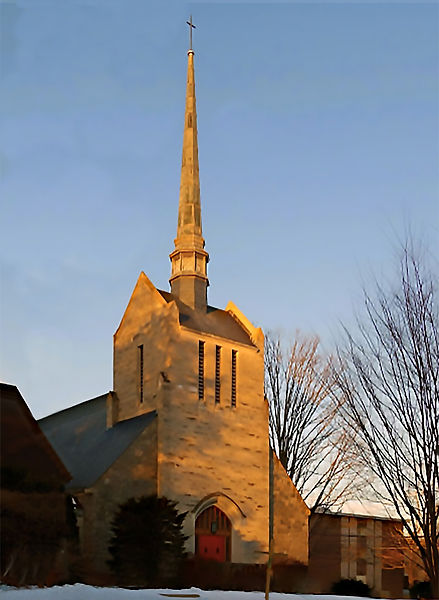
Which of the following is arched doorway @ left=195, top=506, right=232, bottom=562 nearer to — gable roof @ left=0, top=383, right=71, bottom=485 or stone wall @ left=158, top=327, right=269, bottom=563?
stone wall @ left=158, top=327, right=269, bottom=563

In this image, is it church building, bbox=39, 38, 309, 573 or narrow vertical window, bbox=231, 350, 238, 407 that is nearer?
church building, bbox=39, 38, 309, 573

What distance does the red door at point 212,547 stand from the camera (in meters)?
26.8

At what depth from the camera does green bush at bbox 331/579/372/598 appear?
30906 millimetres

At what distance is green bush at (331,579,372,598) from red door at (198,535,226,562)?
6.36 meters

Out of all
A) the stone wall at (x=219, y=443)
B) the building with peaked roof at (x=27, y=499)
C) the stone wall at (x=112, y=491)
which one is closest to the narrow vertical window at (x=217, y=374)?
the stone wall at (x=219, y=443)

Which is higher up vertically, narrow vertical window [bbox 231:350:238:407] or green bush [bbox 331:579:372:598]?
narrow vertical window [bbox 231:350:238:407]

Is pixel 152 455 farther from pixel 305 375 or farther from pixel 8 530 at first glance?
pixel 305 375

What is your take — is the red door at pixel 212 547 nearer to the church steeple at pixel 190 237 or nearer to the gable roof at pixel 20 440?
the church steeple at pixel 190 237

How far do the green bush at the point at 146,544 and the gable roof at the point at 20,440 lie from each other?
6.77 metres

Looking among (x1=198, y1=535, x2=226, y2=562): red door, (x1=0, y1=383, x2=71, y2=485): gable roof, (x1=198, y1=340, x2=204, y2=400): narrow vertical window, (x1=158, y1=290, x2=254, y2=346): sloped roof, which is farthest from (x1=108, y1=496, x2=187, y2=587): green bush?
(x1=158, y1=290, x2=254, y2=346): sloped roof

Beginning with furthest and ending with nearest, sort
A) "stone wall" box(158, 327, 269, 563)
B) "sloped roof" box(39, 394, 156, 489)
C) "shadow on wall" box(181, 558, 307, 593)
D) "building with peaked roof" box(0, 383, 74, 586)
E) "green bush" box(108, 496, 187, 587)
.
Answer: "sloped roof" box(39, 394, 156, 489), "stone wall" box(158, 327, 269, 563), "shadow on wall" box(181, 558, 307, 593), "green bush" box(108, 496, 187, 587), "building with peaked roof" box(0, 383, 74, 586)

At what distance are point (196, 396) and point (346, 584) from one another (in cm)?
1136

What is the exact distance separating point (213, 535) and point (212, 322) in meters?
8.29

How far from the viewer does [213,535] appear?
89.8 ft
